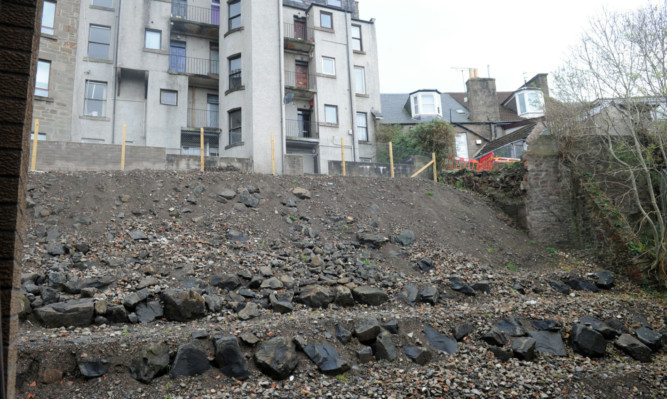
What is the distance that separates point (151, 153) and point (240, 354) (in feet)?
40.2

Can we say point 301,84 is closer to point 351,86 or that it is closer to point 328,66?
→ point 328,66

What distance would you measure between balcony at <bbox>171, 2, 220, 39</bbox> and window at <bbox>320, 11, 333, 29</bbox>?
20.5 ft

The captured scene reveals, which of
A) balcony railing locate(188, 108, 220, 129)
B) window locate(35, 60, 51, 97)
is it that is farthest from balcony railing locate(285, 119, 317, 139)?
window locate(35, 60, 51, 97)

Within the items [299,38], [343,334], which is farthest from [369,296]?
[299,38]

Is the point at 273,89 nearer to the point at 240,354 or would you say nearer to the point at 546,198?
the point at 546,198

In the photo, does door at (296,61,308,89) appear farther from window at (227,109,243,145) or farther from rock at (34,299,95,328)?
rock at (34,299,95,328)

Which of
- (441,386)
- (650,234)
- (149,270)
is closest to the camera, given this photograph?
(441,386)

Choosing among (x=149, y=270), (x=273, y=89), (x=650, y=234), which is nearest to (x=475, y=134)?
(x=273, y=89)

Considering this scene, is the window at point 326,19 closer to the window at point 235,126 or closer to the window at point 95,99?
the window at point 235,126

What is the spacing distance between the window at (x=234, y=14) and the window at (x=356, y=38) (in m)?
7.90

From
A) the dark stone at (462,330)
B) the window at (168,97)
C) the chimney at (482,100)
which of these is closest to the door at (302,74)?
the window at (168,97)

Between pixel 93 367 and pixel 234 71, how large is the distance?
19.4 metres

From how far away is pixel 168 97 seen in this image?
2323 centimetres

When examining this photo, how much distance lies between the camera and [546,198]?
16141mm
